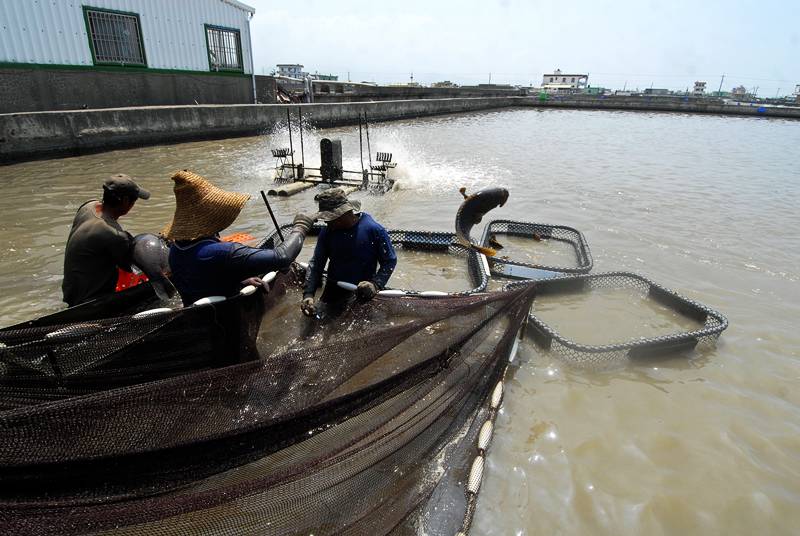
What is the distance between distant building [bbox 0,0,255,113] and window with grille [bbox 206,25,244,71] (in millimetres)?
47

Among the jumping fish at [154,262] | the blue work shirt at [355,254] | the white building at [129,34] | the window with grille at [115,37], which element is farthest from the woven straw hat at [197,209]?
the window with grille at [115,37]

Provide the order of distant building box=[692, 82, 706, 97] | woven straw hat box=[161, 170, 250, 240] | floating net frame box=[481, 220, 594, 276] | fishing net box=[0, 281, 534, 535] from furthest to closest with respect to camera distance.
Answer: distant building box=[692, 82, 706, 97] → floating net frame box=[481, 220, 594, 276] → woven straw hat box=[161, 170, 250, 240] → fishing net box=[0, 281, 534, 535]

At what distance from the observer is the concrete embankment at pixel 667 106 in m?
49.8

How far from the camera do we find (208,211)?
9.48ft

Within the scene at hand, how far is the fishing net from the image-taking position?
178cm

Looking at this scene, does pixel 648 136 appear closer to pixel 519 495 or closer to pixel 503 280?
pixel 503 280

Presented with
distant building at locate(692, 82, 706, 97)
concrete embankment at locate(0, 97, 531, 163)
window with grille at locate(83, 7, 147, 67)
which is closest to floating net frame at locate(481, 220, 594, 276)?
concrete embankment at locate(0, 97, 531, 163)

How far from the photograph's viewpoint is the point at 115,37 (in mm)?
17609

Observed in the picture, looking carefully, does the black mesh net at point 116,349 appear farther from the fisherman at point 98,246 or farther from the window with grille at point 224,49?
the window with grille at point 224,49

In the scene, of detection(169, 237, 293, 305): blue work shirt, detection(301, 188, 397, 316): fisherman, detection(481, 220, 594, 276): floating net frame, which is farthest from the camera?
detection(481, 220, 594, 276): floating net frame

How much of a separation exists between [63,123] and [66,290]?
1452 centimetres

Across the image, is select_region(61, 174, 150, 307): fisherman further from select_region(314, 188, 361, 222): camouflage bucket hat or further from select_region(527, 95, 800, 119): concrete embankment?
select_region(527, 95, 800, 119): concrete embankment

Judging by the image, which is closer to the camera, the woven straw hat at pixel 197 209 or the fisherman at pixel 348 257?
the woven straw hat at pixel 197 209

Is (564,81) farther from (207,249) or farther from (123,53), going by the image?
(207,249)
